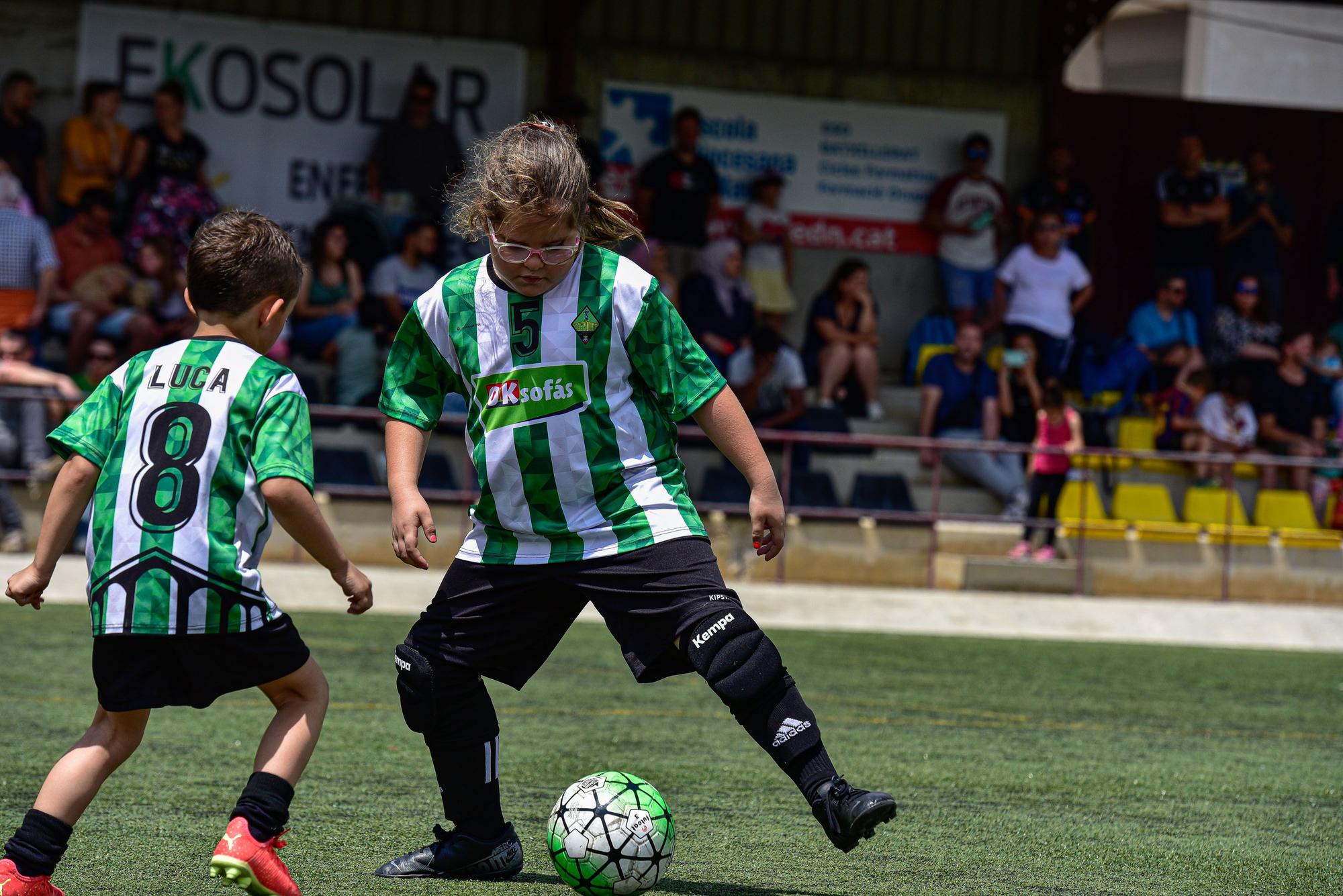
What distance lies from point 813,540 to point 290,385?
27.8 ft

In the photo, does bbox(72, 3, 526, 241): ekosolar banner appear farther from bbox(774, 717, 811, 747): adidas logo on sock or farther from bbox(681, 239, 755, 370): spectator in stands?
bbox(774, 717, 811, 747): adidas logo on sock

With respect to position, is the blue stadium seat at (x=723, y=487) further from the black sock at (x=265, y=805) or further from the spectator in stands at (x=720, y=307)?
the black sock at (x=265, y=805)

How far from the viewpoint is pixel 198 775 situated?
4613mm

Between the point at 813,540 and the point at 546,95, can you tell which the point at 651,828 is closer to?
the point at 813,540

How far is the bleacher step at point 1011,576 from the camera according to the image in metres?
11.4

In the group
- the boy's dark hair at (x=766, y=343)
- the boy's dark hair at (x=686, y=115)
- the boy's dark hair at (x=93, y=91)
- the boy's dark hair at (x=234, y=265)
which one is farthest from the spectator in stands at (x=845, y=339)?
the boy's dark hair at (x=234, y=265)

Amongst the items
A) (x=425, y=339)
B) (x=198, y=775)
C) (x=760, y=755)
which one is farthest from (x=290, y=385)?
(x=760, y=755)

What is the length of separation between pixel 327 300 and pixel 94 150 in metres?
2.05

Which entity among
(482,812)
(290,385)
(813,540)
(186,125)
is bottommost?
(813,540)

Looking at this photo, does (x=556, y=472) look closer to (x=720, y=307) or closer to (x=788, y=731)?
(x=788, y=731)

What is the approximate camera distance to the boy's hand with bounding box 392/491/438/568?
3.28 meters

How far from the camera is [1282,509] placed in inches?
477

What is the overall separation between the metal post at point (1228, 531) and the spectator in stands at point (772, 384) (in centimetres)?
306

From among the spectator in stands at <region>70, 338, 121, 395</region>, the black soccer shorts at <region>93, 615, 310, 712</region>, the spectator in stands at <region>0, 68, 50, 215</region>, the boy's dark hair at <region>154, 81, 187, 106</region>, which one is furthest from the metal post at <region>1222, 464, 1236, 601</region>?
the black soccer shorts at <region>93, 615, 310, 712</region>
